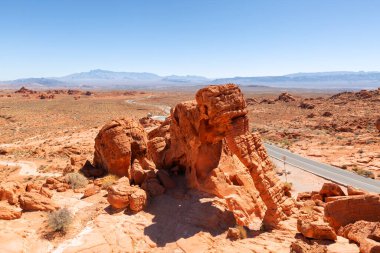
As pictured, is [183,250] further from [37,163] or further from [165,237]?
[37,163]

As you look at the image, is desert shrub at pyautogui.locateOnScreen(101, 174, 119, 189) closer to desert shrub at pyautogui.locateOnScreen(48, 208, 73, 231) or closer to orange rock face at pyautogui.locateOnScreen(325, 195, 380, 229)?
desert shrub at pyautogui.locateOnScreen(48, 208, 73, 231)

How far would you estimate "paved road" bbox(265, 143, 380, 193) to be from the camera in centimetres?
2669

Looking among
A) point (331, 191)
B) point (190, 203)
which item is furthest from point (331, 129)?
point (190, 203)

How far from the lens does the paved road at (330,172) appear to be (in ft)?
87.6

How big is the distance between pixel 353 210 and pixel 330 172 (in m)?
19.4

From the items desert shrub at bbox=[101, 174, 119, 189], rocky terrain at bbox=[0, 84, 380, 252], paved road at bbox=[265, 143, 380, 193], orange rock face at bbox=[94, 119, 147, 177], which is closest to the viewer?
rocky terrain at bbox=[0, 84, 380, 252]

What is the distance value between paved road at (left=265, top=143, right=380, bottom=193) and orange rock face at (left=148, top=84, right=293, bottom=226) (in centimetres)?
1439

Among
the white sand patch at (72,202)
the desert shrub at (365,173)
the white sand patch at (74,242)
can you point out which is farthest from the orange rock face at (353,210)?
the desert shrub at (365,173)

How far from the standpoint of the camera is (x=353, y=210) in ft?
41.7

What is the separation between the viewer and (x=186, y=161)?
1664 cm

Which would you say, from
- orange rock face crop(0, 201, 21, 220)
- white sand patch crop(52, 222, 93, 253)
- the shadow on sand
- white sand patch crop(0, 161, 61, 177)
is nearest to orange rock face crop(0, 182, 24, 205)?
orange rock face crop(0, 201, 21, 220)

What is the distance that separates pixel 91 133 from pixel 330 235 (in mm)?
Answer: 41728

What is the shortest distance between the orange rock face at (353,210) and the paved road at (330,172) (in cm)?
1406

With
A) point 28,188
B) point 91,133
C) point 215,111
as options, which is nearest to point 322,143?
point 91,133
